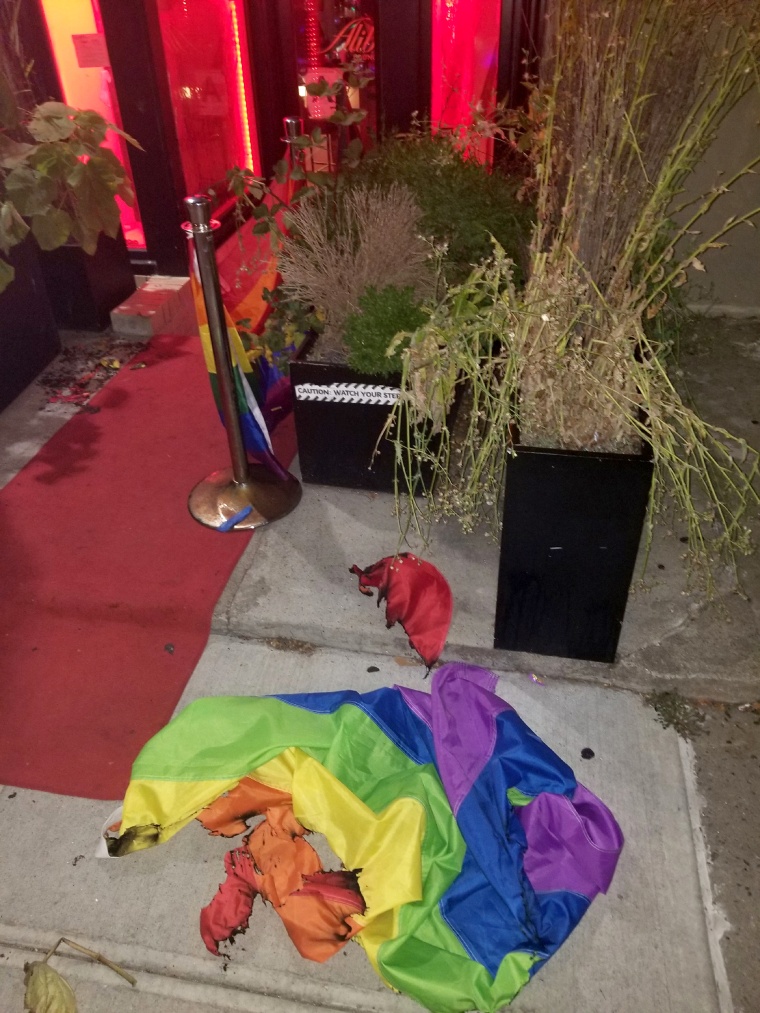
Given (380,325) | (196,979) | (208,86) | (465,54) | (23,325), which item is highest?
(465,54)

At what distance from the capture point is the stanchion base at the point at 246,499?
2752mm

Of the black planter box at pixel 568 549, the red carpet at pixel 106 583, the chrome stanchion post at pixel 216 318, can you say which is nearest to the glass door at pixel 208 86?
the red carpet at pixel 106 583

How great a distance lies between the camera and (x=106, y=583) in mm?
2576

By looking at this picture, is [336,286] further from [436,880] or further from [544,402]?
[436,880]

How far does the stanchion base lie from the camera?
2.75 metres

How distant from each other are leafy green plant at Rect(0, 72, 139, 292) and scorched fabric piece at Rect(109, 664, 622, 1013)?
1.52 m

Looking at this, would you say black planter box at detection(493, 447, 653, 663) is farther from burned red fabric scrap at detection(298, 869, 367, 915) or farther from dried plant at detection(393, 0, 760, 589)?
burned red fabric scrap at detection(298, 869, 367, 915)

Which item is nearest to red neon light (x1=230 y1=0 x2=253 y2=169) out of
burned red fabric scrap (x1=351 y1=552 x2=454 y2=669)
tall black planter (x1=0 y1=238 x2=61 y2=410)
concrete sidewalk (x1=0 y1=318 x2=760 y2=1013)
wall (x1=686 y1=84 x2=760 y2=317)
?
tall black planter (x1=0 y1=238 x2=61 y2=410)

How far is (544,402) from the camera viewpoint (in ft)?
6.23

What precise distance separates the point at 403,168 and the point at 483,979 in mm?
2882

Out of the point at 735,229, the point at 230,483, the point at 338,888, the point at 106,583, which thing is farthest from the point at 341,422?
the point at 735,229

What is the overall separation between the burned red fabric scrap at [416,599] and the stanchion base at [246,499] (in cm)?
52

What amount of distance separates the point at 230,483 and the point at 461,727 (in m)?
1.40

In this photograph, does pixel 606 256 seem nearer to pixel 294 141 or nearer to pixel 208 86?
pixel 294 141
